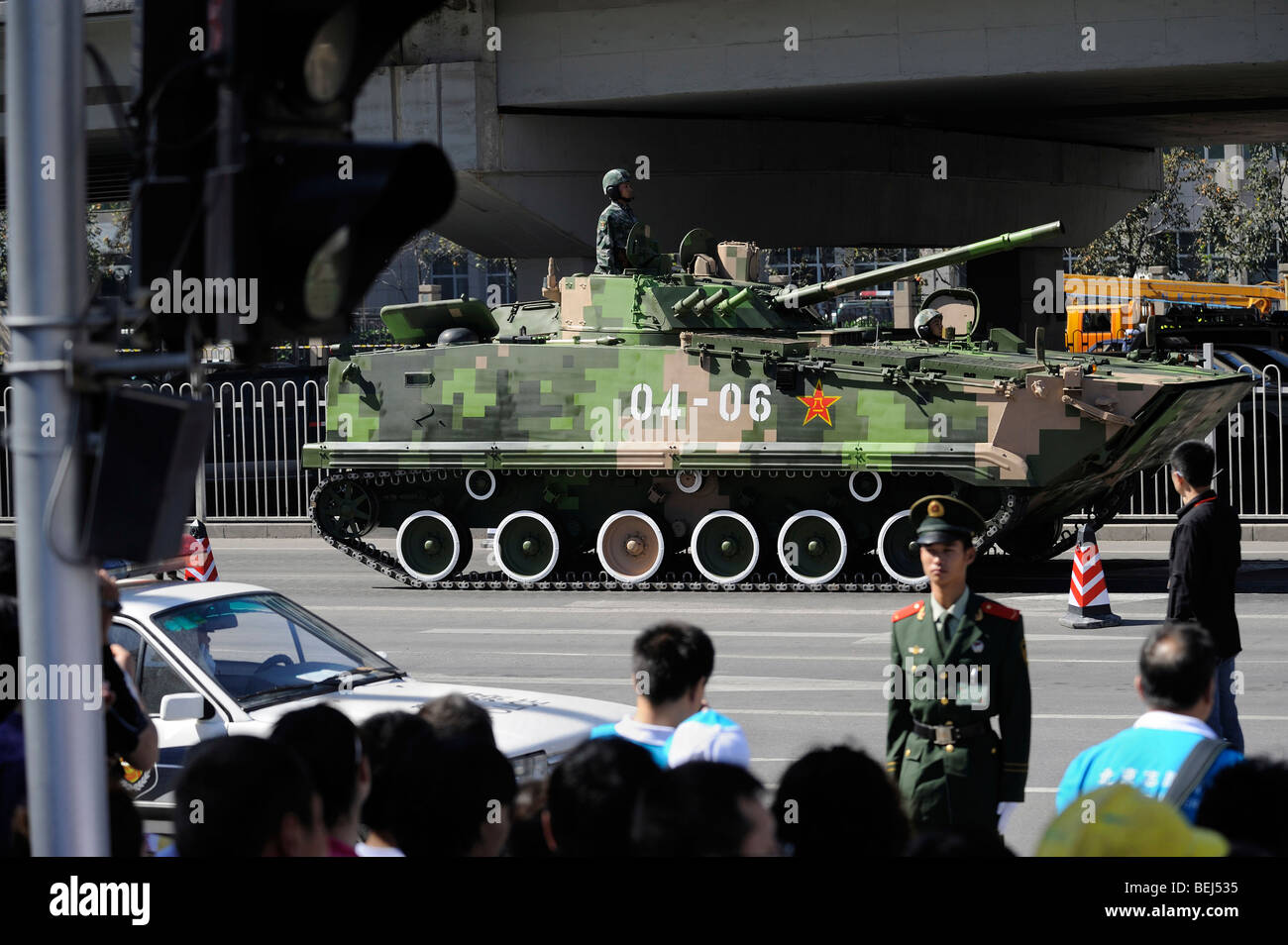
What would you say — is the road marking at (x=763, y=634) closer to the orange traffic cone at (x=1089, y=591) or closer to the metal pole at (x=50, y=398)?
the orange traffic cone at (x=1089, y=591)

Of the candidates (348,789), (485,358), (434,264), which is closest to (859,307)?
(434,264)

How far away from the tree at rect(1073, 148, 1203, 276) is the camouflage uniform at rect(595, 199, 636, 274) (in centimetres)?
3438

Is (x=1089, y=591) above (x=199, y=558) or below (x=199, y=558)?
below

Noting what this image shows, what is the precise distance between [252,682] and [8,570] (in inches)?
75.3

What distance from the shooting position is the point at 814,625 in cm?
1512

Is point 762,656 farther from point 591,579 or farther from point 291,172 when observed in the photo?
point 291,172

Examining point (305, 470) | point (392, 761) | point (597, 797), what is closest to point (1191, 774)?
point (597, 797)

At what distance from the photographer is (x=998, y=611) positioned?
6.14 metres

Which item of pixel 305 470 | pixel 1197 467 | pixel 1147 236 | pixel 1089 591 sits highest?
pixel 1147 236

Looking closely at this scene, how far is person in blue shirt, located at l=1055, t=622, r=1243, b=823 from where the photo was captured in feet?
15.5

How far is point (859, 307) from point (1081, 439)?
52.1 m

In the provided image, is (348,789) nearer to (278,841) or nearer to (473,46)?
(278,841)

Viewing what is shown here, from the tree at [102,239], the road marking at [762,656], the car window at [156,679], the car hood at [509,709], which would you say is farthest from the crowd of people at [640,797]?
the tree at [102,239]

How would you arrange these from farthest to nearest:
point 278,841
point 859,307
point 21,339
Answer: point 859,307 → point 278,841 → point 21,339
